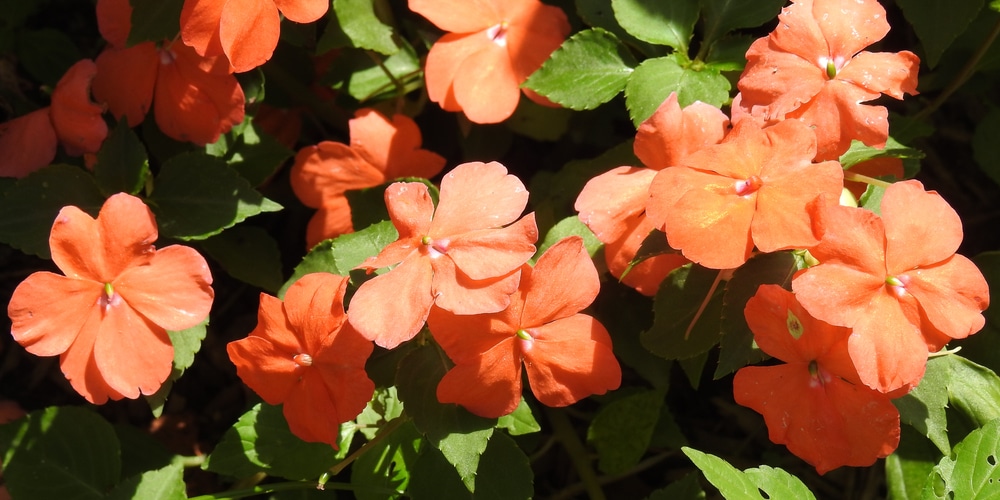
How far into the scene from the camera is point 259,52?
1358 mm

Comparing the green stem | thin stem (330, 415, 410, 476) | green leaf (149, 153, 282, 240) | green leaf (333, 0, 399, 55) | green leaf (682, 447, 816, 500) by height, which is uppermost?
green leaf (333, 0, 399, 55)

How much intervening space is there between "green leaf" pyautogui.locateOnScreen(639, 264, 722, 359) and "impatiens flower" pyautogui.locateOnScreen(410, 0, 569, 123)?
45cm

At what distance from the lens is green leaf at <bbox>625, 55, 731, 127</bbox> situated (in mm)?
1393

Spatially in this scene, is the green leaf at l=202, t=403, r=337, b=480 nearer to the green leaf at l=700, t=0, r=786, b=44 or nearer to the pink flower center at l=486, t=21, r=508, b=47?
the pink flower center at l=486, t=21, r=508, b=47

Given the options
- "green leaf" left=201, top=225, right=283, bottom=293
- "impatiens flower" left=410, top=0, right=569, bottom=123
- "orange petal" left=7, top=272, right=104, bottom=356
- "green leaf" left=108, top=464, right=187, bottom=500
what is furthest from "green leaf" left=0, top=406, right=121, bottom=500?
"impatiens flower" left=410, top=0, right=569, bottom=123

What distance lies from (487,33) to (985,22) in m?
1.06

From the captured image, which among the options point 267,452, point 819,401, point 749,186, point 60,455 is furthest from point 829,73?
point 60,455

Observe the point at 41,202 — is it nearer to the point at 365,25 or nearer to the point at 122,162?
the point at 122,162

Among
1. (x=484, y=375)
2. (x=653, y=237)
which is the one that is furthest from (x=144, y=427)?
(x=653, y=237)

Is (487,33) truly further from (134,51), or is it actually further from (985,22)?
(985,22)

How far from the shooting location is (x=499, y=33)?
5.25 ft

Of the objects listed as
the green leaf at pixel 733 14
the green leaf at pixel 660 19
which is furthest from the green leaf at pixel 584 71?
the green leaf at pixel 733 14

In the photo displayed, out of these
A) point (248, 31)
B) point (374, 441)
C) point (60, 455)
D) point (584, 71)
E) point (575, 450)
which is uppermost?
point (248, 31)

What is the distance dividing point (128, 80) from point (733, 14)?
1.07 meters
